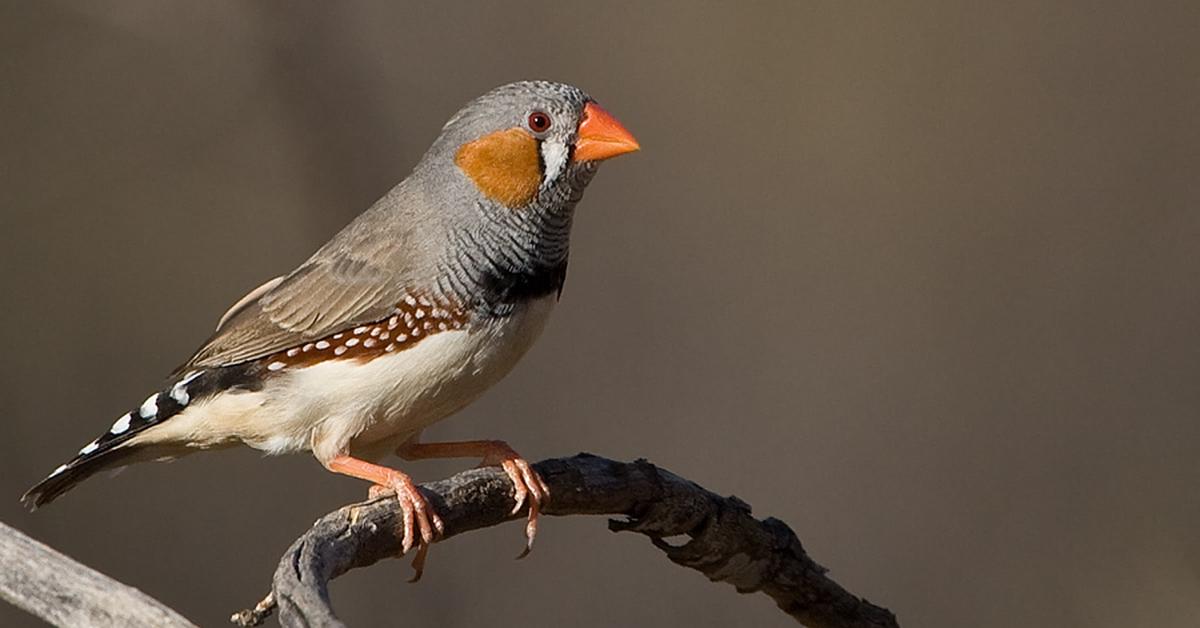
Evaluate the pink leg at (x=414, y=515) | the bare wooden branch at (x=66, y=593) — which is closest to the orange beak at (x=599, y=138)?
the pink leg at (x=414, y=515)

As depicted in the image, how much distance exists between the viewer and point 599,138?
12.3ft

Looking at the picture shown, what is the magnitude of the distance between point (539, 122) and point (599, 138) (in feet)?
0.53

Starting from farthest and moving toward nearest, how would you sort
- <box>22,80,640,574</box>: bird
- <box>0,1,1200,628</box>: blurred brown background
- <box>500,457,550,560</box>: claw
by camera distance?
<box>0,1,1200,628</box>: blurred brown background
<box>22,80,640,574</box>: bird
<box>500,457,550,560</box>: claw

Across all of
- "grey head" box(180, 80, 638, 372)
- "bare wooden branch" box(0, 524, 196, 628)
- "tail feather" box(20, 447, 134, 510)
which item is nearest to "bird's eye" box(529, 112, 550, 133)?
"grey head" box(180, 80, 638, 372)

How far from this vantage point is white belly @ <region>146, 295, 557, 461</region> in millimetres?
3523

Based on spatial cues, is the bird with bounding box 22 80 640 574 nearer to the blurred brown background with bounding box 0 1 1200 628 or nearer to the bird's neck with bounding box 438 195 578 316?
the bird's neck with bounding box 438 195 578 316

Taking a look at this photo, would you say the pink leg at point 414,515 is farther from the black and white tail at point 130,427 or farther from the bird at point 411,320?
the black and white tail at point 130,427

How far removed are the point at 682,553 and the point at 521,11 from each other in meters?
3.51

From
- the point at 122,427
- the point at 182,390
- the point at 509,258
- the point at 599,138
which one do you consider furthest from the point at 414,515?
the point at 599,138

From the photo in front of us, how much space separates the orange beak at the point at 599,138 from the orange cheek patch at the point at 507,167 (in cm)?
12

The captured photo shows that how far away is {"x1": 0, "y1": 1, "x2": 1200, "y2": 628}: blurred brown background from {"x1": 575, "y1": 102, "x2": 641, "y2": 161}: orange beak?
2222 mm

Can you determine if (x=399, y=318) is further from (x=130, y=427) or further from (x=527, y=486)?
(x=130, y=427)

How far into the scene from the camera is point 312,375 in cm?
365

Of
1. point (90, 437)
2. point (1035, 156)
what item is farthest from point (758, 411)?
point (90, 437)
